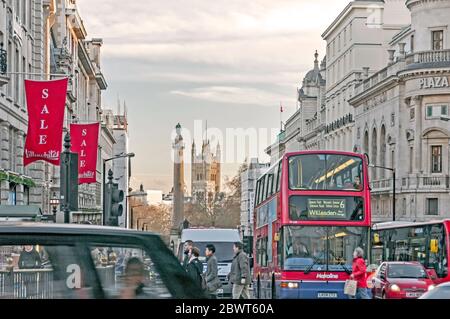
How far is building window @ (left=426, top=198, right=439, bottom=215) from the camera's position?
74.8m

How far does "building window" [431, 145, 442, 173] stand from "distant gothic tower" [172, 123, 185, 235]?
6035 cm

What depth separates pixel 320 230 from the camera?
24344 millimetres

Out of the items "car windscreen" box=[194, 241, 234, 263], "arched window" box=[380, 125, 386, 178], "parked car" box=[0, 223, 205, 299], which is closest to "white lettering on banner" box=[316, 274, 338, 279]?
"car windscreen" box=[194, 241, 234, 263]

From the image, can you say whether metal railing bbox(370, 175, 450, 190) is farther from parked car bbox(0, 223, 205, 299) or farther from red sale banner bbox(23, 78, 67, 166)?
parked car bbox(0, 223, 205, 299)

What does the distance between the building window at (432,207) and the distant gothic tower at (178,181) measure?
197 ft

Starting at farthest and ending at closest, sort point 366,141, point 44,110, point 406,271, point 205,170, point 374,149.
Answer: point 205,170
point 366,141
point 374,149
point 44,110
point 406,271

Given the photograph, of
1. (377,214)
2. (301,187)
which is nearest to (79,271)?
(301,187)

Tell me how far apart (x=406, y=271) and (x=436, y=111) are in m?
47.9

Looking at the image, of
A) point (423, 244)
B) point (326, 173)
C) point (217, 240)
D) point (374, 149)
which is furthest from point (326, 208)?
point (374, 149)

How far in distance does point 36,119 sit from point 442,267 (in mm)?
14289

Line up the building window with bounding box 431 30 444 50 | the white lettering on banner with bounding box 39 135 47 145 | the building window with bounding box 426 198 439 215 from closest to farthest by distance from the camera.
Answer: the white lettering on banner with bounding box 39 135 47 145, the building window with bounding box 426 198 439 215, the building window with bounding box 431 30 444 50

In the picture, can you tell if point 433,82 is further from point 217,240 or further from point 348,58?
point 217,240

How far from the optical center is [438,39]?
77875mm

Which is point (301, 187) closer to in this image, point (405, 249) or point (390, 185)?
point (405, 249)
